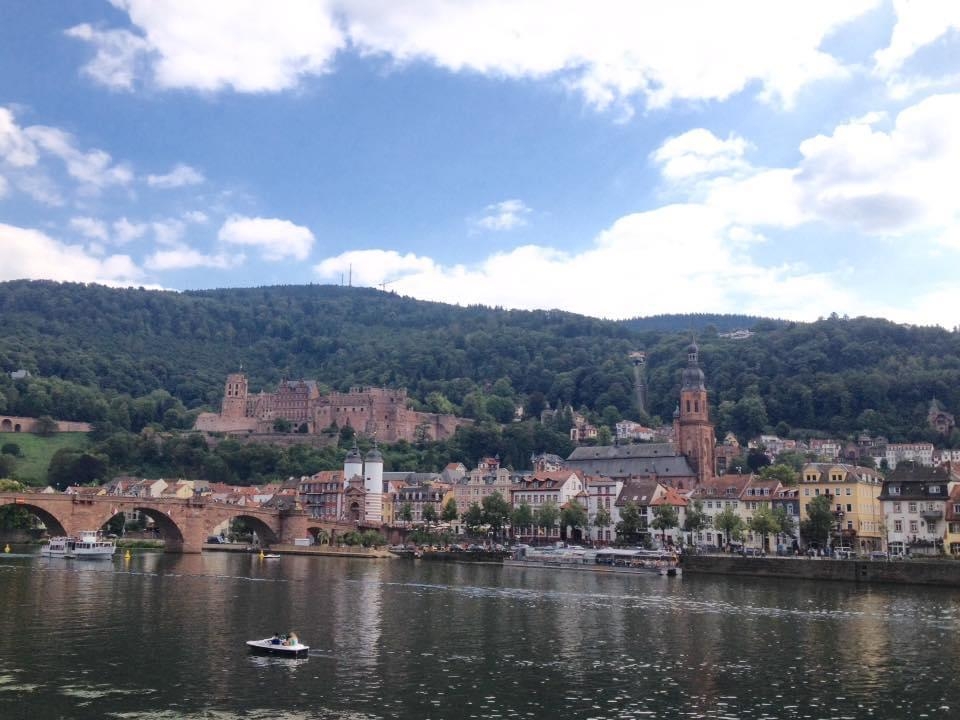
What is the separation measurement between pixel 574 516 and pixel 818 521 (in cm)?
3007

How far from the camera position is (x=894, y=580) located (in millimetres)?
71500

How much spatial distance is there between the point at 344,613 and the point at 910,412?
17078cm

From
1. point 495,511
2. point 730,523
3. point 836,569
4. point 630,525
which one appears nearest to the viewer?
point 836,569

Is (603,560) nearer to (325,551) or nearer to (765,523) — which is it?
(765,523)

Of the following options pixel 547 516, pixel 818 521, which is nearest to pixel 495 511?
pixel 547 516

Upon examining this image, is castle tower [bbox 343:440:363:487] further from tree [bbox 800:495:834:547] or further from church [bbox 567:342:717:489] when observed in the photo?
tree [bbox 800:495:834:547]

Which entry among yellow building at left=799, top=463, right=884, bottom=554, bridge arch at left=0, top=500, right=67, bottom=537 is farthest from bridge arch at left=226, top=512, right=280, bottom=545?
yellow building at left=799, top=463, right=884, bottom=554

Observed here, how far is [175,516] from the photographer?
99375 millimetres

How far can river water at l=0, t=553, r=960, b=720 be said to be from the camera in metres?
28.2

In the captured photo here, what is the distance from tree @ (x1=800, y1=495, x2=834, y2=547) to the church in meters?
47.3

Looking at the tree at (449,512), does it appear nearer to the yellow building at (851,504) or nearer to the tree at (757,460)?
the yellow building at (851,504)

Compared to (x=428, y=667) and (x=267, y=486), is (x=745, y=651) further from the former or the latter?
(x=267, y=486)

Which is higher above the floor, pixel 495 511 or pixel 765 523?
pixel 495 511

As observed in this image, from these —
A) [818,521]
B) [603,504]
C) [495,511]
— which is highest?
[603,504]
